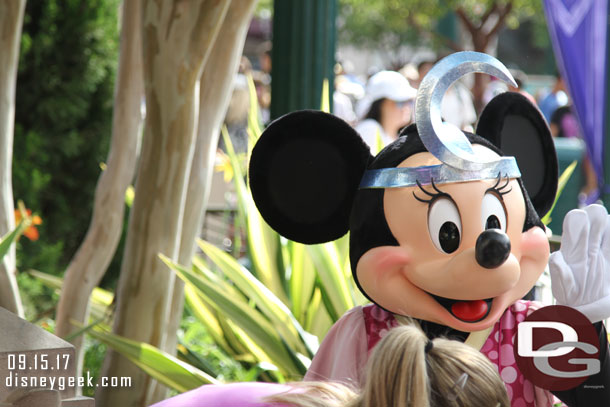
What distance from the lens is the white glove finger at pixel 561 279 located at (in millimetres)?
1874

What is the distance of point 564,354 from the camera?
72.0 inches

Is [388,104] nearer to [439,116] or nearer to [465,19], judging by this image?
[439,116]

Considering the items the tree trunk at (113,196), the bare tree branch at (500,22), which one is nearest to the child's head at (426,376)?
the tree trunk at (113,196)

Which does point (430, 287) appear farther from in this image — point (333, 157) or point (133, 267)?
point (133, 267)

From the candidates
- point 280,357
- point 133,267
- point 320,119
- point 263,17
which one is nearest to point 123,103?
point 133,267

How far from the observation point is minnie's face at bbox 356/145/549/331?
182cm

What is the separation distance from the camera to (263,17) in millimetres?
20312

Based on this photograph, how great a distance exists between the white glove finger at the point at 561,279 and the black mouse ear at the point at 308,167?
0.47 metres

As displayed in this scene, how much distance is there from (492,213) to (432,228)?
0.13 m

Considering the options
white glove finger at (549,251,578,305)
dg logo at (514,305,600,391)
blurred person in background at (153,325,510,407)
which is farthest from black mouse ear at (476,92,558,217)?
blurred person in background at (153,325,510,407)

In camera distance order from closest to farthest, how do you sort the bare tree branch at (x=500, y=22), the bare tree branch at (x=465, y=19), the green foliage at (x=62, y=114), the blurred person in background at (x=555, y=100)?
the green foliage at (x=62, y=114), the blurred person in background at (x=555, y=100), the bare tree branch at (x=465, y=19), the bare tree branch at (x=500, y=22)

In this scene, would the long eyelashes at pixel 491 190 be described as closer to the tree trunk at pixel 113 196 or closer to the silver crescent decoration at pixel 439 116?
the silver crescent decoration at pixel 439 116

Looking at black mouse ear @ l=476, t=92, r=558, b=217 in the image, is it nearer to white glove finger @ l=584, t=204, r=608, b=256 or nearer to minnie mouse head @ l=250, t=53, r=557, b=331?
minnie mouse head @ l=250, t=53, r=557, b=331

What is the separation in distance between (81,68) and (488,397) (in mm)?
3803
